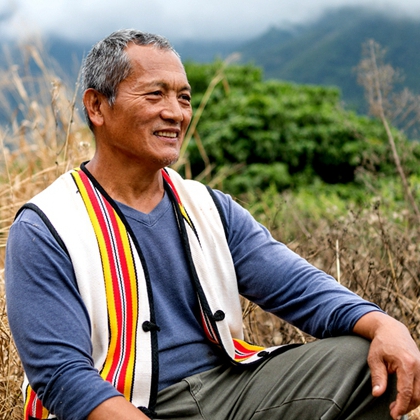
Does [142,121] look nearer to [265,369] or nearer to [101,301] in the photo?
[101,301]

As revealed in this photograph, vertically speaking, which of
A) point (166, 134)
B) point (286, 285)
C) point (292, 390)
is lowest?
point (292, 390)

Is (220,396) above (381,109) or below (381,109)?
below

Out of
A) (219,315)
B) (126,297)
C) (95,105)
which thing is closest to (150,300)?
(126,297)

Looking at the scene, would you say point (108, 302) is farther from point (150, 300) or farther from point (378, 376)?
point (378, 376)

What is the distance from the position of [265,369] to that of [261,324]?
1195mm

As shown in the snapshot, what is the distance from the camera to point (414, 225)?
14.5 feet

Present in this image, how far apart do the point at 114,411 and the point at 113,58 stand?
3.81 ft

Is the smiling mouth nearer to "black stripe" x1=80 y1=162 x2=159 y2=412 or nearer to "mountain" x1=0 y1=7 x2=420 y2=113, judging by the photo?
"black stripe" x1=80 y1=162 x2=159 y2=412

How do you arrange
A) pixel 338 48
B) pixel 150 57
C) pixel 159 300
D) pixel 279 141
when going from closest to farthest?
pixel 159 300 → pixel 150 57 → pixel 279 141 → pixel 338 48

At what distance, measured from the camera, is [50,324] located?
6.50ft

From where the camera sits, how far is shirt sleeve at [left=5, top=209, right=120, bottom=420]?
6.28 feet

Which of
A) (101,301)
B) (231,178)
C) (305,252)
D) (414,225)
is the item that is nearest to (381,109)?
(414,225)

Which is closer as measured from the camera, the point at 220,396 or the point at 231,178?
the point at 220,396

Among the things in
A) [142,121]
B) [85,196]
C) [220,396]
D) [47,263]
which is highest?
[142,121]
